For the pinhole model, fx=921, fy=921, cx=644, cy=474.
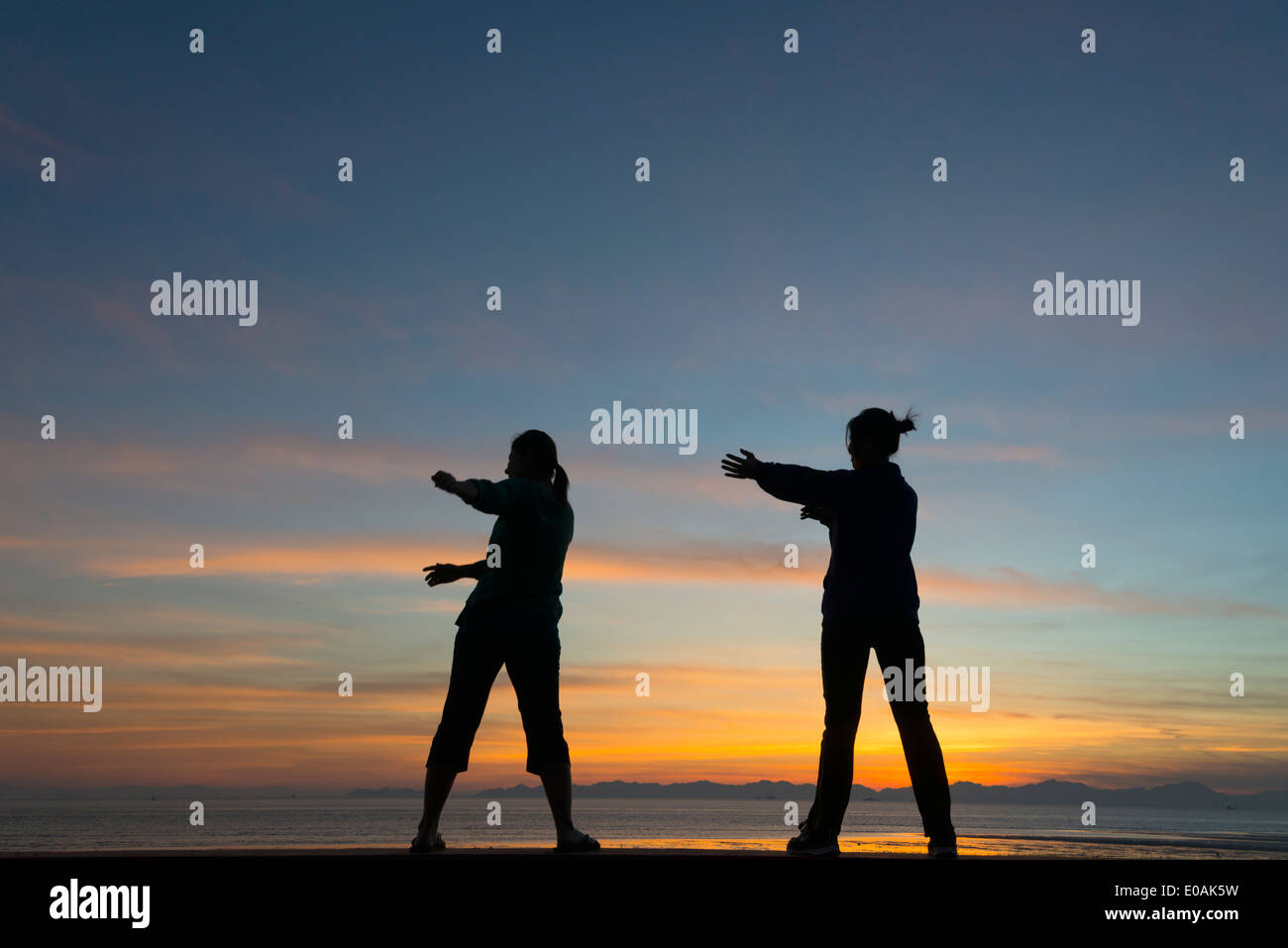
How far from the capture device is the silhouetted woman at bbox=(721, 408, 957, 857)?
4883mm

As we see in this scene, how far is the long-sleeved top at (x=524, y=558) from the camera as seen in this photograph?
17.7 ft

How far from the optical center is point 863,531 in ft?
17.3

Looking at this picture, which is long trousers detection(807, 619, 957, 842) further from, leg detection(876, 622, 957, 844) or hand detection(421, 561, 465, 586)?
hand detection(421, 561, 465, 586)

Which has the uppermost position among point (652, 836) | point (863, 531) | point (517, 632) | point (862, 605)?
point (863, 531)

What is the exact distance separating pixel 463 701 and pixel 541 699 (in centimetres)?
47

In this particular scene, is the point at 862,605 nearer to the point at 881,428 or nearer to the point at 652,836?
the point at 881,428

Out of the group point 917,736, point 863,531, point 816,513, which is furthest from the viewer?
point 816,513

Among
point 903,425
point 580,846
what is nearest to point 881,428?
point 903,425

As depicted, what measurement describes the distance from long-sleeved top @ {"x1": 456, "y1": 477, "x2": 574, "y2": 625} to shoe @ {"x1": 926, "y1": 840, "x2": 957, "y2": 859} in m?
2.38
